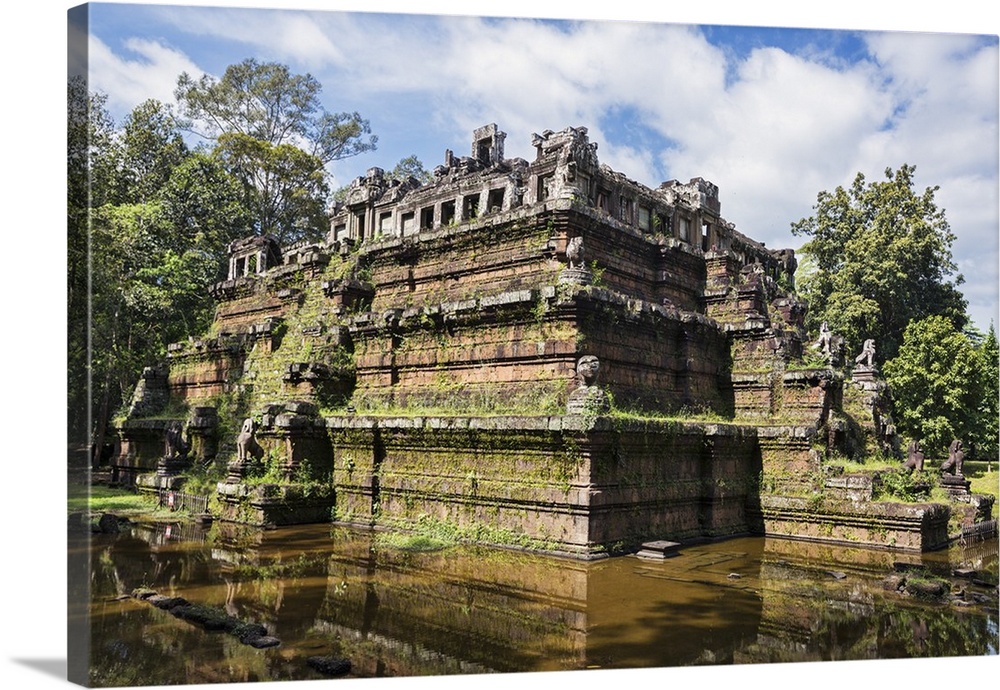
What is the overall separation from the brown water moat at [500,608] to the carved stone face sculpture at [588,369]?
8.92 feet

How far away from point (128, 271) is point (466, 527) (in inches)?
607

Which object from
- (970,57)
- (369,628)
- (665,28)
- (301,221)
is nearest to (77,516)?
(369,628)

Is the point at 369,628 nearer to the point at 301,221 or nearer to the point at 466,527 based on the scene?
the point at 466,527

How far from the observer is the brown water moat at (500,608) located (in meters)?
6.99

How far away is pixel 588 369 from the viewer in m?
12.3

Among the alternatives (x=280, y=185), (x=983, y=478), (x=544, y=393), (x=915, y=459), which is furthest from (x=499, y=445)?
(x=280, y=185)

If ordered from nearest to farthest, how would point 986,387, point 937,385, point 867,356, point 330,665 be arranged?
point 330,665 → point 867,356 → point 986,387 → point 937,385

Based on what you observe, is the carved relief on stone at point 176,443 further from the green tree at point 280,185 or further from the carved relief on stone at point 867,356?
the green tree at point 280,185

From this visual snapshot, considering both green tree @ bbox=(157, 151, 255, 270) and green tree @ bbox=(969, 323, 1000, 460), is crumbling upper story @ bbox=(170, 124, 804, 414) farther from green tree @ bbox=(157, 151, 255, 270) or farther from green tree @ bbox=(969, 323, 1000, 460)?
green tree @ bbox=(157, 151, 255, 270)

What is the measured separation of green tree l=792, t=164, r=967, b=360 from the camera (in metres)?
31.8

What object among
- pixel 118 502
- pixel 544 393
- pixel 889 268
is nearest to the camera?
pixel 544 393

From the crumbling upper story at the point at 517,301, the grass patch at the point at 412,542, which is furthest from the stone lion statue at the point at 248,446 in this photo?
the grass patch at the point at 412,542

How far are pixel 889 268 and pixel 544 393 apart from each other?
2410 cm

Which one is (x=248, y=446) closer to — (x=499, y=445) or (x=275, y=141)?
(x=499, y=445)
